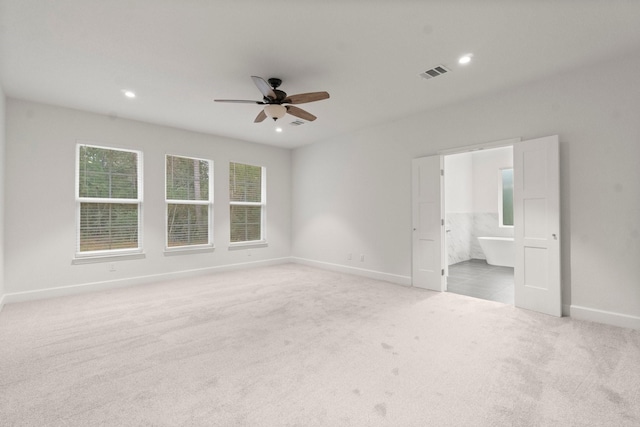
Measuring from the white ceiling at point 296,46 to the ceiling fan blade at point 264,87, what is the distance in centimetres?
30

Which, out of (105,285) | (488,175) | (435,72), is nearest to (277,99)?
(435,72)

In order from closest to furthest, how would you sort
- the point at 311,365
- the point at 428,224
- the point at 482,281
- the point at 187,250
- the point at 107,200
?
1. the point at 311,365
2. the point at 428,224
3. the point at 107,200
4. the point at 482,281
5. the point at 187,250

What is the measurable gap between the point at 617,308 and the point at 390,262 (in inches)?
110

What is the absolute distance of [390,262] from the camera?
201 inches

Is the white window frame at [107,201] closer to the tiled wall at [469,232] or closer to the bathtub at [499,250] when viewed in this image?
the tiled wall at [469,232]

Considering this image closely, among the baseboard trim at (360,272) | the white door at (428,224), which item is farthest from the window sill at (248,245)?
the white door at (428,224)

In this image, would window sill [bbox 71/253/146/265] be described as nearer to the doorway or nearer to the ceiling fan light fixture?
the ceiling fan light fixture

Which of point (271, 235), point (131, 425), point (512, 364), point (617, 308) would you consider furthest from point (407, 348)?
point (271, 235)

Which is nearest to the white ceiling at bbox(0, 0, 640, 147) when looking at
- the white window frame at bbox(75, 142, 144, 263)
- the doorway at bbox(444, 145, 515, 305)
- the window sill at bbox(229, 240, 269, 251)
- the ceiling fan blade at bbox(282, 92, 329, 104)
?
the ceiling fan blade at bbox(282, 92, 329, 104)

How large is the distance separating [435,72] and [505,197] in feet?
17.0

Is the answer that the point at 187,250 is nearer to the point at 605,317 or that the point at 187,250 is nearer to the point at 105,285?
the point at 105,285

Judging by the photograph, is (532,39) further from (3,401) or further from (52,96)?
(52,96)

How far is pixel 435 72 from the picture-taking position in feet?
10.8

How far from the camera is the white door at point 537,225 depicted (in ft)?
11.0
